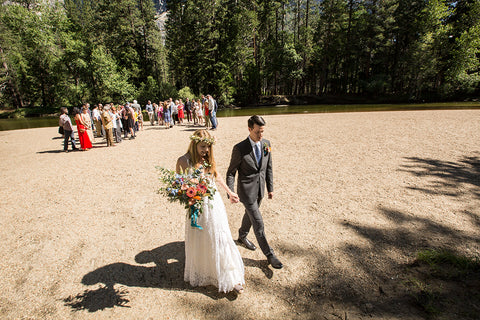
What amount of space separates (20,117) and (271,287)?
54.3 metres

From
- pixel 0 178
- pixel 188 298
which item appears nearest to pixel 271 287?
pixel 188 298

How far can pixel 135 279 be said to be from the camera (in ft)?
11.9

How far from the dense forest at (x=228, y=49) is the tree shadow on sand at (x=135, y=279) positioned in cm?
3747

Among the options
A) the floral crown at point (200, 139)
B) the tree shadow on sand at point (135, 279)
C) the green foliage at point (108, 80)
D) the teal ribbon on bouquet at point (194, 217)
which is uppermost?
the green foliage at point (108, 80)

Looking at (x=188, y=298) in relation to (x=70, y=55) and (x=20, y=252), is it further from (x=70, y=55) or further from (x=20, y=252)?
(x=70, y=55)

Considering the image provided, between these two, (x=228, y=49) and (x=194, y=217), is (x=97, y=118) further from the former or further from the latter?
(x=228, y=49)

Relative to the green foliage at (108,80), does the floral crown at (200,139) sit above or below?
below

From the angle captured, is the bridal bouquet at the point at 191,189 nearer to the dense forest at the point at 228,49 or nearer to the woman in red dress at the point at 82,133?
the woman in red dress at the point at 82,133

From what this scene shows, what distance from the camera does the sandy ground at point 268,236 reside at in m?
3.16

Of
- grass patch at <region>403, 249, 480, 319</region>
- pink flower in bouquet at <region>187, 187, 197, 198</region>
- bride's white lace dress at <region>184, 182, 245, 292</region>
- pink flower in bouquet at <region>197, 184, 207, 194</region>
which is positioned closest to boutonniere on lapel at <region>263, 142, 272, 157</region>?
bride's white lace dress at <region>184, 182, 245, 292</region>

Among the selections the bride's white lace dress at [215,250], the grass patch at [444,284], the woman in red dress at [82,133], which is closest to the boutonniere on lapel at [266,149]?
the bride's white lace dress at [215,250]

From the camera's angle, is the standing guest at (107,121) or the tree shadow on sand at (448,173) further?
the standing guest at (107,121)

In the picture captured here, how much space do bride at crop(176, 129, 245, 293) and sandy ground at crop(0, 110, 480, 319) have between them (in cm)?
27

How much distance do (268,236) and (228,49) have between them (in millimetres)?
43414
